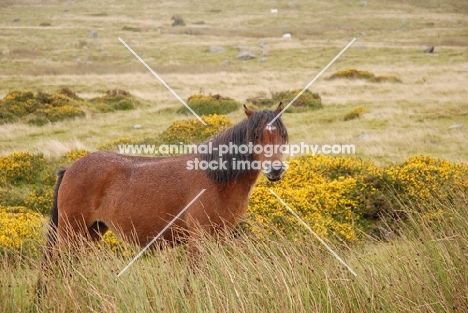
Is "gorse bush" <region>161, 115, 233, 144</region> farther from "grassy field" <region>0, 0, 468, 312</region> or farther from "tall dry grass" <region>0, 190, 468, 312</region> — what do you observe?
"tall dry grass" <region>0, 190, 468, 312</region>

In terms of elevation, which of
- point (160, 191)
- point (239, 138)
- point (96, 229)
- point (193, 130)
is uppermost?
point (239, 138)

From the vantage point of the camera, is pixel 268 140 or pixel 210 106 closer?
pixel 268 140

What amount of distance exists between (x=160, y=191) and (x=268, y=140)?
5.19 ft

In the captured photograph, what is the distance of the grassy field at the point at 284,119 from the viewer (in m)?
5.23

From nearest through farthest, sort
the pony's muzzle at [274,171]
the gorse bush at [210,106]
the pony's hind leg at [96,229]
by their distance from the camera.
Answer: the pony's muzzle at [274,171] → the pony's hind leg at [96,229] → the gorse bush at [210,106]

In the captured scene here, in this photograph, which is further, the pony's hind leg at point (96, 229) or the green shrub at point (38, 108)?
the green shrub at point (38, 108)

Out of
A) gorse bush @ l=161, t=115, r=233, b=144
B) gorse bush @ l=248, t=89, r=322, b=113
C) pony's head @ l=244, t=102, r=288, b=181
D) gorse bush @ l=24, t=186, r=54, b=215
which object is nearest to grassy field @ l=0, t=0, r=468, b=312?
gorse bush @ l=248, t=89, r=322, b=113

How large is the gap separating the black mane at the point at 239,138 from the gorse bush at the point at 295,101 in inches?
735

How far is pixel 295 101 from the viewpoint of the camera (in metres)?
26.5

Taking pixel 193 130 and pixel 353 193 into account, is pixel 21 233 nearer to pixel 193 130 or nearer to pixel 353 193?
pixel 353 193

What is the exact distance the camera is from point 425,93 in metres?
28.5

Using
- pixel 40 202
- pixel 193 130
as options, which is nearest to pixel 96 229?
pixel 40 202

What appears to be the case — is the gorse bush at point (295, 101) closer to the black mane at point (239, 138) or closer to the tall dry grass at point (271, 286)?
the black mane at point (239, 138)

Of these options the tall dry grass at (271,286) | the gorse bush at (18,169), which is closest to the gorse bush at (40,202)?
the gorse bush at (18,169)
